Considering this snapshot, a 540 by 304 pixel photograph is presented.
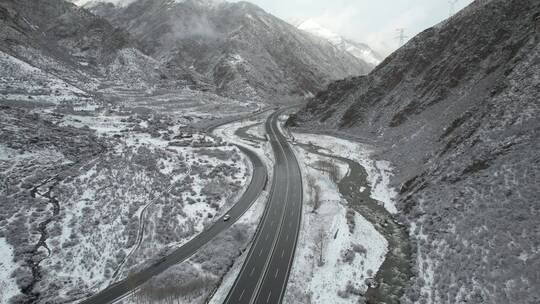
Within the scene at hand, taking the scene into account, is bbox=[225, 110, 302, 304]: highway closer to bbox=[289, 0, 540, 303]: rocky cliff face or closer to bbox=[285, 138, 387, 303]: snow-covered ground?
bbox=[285, 138, 387, 303]: snow-covered ground

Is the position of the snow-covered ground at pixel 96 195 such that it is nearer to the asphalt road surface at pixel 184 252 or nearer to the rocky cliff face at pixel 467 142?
the asphalt road surface at pixel 184 252

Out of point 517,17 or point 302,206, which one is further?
point 517,17

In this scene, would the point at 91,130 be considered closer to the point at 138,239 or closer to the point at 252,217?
the point at 138,239

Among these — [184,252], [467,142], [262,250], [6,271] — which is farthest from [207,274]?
[467,142]

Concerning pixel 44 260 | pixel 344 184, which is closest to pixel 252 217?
pixel 344 184

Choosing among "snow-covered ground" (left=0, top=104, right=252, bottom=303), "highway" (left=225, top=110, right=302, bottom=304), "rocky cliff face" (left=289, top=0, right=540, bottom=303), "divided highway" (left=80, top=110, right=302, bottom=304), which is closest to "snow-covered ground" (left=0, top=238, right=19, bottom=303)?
"snow-covered ground" (left=0, top=104, right=252, bottom=303)

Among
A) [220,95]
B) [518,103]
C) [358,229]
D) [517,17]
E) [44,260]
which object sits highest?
[220,95]

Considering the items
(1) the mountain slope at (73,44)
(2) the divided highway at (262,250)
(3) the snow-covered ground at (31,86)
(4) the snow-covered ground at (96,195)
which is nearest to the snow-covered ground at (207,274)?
(2) the divided highway at (262,250)
